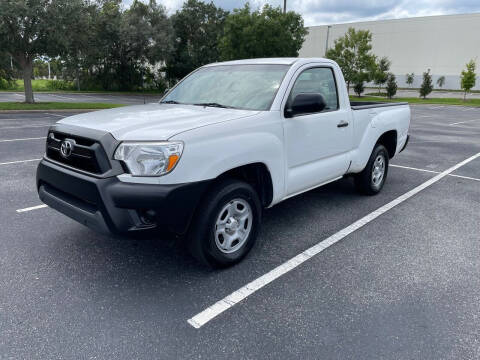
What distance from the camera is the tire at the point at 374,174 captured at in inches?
211

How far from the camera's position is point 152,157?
9.23 ft

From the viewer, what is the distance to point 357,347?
2471 millimetres

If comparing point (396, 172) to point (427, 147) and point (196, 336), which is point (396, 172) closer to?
point (427, 147)

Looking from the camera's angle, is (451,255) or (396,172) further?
(396,172)

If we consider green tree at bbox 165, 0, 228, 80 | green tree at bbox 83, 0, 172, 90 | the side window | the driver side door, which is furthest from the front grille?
green tree at bbox 165, 0, 228, 80

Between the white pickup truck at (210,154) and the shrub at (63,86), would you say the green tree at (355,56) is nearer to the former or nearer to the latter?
the shrub at (63,86)

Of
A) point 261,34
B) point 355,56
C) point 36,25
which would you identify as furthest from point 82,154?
point 355,56

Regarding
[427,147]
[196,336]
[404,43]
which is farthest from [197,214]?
[404,43]

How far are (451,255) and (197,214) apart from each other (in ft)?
8.50

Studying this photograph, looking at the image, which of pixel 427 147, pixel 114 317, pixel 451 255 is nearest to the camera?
pixel 114 317

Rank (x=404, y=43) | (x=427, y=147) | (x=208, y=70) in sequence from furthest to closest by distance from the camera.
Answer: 1. (x=404, y=43)
2. (x=427, y=147)
3. (x=208, y=70)

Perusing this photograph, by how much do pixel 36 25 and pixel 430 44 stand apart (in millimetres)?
64821

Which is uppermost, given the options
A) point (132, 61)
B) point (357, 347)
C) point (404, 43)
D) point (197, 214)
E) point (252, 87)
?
point (404, 43)

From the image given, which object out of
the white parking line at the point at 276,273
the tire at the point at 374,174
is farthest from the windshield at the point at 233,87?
the tire at the point at 374,174
